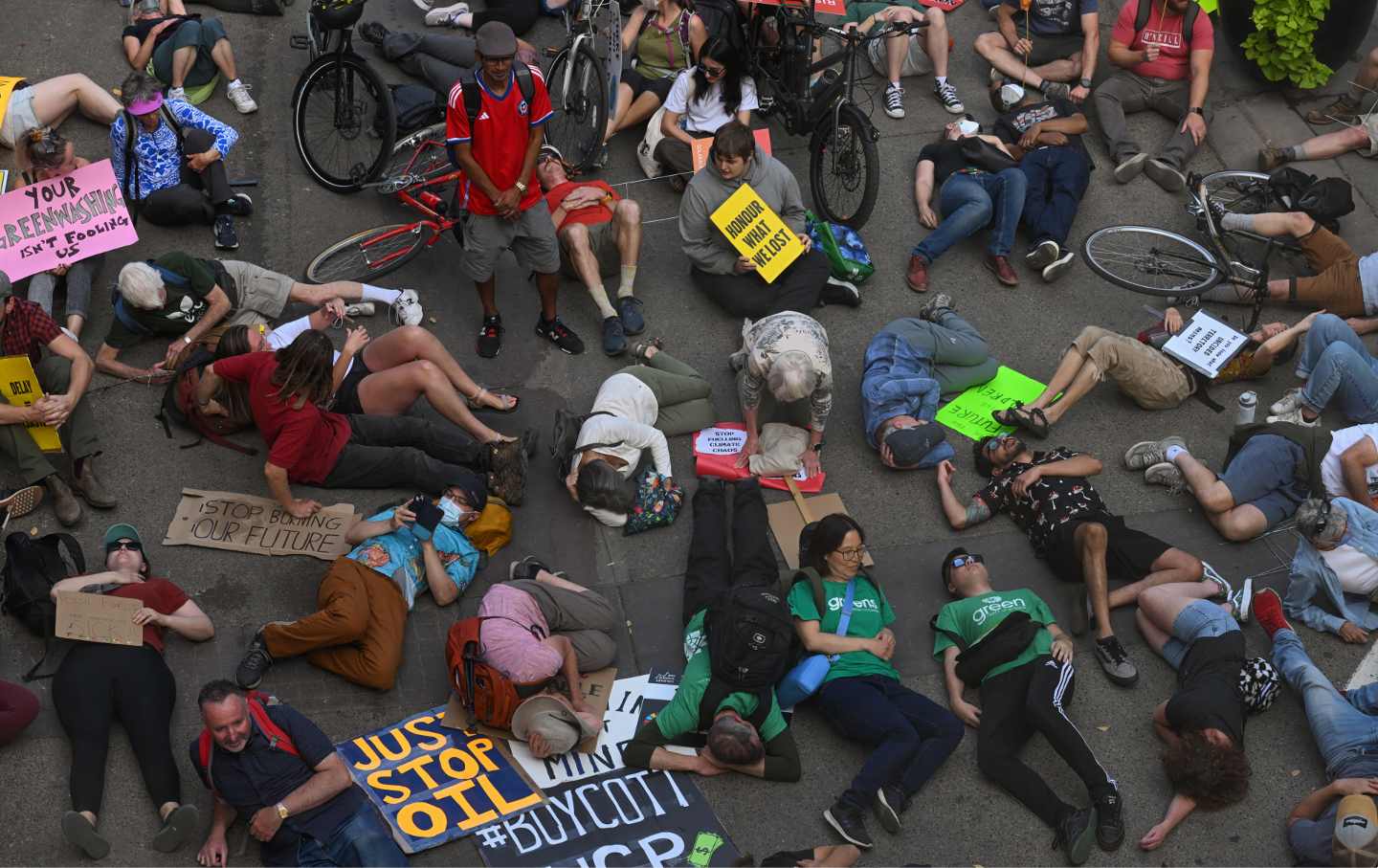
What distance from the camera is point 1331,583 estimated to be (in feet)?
26.9

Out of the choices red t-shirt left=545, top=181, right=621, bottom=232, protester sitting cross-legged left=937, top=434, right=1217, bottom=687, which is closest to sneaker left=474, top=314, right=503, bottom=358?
red t-shirt left=545, top=181, right=621, bottom=232

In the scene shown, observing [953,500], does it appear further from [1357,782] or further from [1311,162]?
[1311,162]

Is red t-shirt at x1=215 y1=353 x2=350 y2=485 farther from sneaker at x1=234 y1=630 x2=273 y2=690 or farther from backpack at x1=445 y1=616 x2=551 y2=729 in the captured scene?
backpack at x1=445 y1=616 x2=551 y2=729

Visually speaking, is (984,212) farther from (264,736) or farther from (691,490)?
(264,736)

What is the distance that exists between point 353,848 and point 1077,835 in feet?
11.6

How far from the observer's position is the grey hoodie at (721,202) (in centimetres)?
959

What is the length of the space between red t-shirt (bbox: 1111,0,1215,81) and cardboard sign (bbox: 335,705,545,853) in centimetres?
789

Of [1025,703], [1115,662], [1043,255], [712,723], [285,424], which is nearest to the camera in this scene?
[712,723]

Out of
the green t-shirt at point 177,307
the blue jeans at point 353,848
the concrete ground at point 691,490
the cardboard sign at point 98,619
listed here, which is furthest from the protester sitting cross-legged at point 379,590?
the green t-shirt at point 177,307

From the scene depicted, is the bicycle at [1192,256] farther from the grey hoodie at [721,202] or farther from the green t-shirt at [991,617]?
the green t-shirt at [991,617]

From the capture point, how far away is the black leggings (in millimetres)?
7051

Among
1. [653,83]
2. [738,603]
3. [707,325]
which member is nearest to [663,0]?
[653,83]

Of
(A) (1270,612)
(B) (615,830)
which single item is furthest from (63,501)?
(A) (1270,612)

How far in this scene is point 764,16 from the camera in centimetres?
1043
